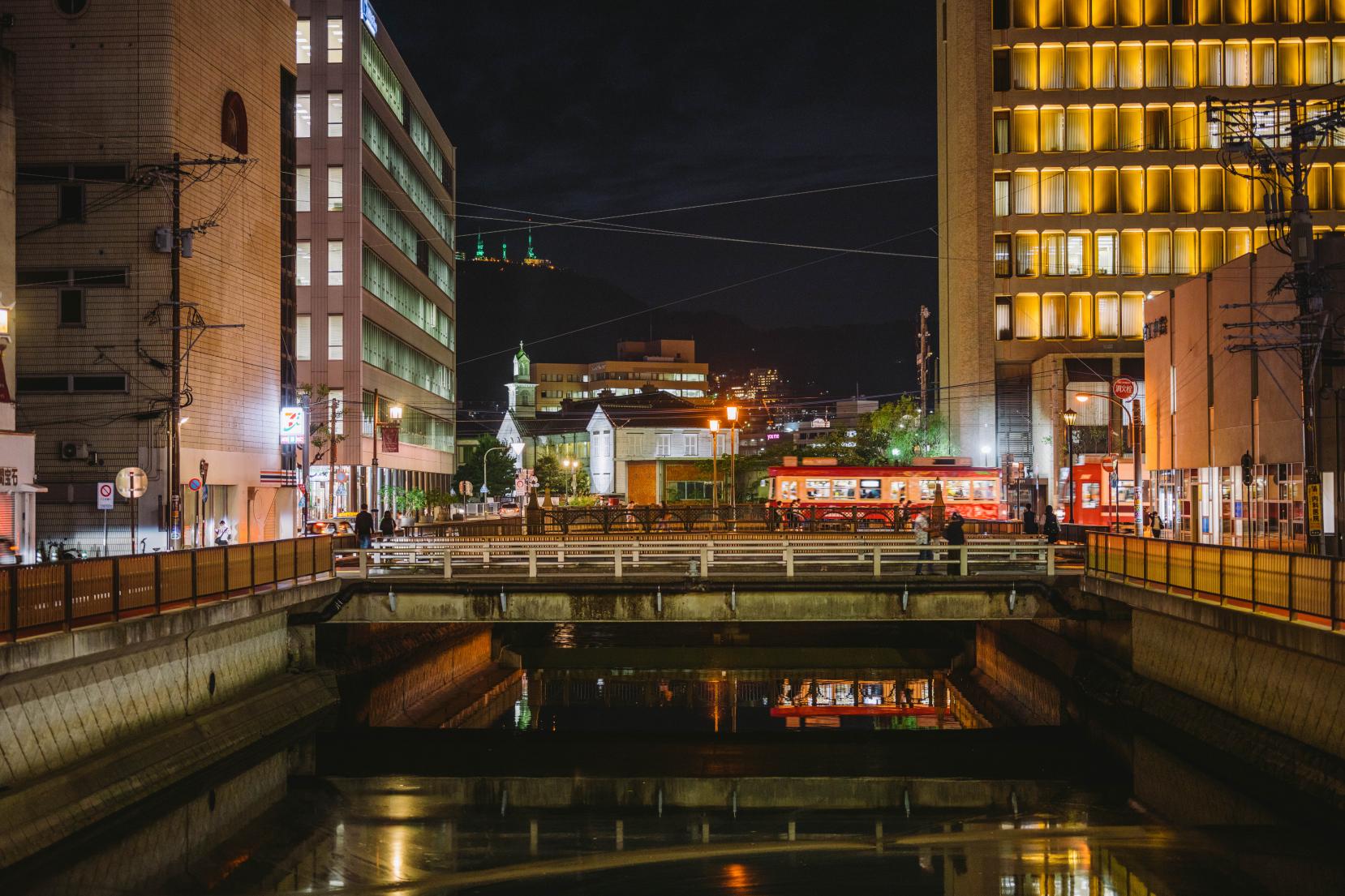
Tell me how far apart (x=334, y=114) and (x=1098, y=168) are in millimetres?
51465

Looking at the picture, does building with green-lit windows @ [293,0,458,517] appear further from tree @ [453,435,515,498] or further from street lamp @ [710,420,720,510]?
tree @ [453,435,515,498]

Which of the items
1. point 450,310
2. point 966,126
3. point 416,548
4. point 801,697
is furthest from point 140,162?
point 450,310

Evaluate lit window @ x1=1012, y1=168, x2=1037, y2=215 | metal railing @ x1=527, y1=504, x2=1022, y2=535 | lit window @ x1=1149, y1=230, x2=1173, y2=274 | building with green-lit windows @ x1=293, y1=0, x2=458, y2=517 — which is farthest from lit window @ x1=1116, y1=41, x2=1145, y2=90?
building with green-lit windows @ x1=293, y1=0, x2=458, y2=517

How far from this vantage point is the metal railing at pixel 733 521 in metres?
49.9

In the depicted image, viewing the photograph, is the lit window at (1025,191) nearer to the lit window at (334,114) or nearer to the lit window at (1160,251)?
the lit window at (1160,251)

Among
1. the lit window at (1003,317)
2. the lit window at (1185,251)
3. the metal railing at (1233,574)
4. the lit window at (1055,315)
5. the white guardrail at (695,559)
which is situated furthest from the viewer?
the lit window at (1003,317)

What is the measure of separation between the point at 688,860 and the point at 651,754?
8.53 meters

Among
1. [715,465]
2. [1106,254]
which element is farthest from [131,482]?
[1106,254]

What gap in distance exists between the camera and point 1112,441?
7500cm

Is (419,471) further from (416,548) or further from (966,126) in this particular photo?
(416,548)

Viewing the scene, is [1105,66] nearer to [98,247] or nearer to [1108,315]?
[1108,315]

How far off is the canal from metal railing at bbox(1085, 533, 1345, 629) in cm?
315

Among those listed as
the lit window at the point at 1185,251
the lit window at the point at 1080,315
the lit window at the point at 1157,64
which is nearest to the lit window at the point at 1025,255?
the lit window at the point at 1080,315

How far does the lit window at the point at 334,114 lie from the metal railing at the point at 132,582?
54.3 metres
